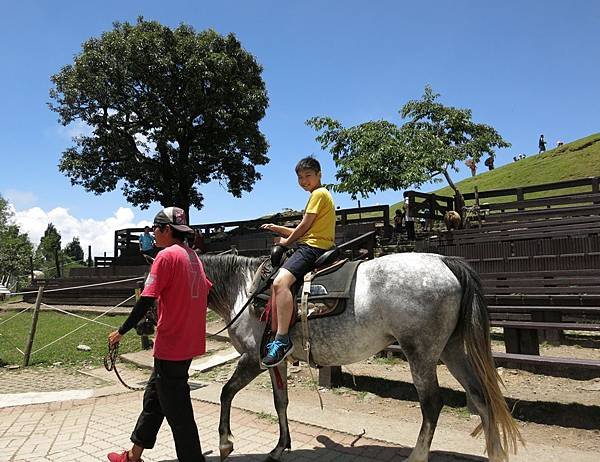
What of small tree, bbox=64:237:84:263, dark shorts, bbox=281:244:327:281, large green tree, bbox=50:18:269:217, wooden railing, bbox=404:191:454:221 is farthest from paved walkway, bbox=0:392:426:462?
small tree, bbox=64:237:84:263

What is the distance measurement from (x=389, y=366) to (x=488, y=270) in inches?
149

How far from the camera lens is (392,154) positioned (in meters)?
17.9

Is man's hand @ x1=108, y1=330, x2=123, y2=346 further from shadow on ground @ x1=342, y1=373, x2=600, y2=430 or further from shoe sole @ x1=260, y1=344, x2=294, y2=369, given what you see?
shadow on ground @ x1=342, y1=373, x2=600, y2=430

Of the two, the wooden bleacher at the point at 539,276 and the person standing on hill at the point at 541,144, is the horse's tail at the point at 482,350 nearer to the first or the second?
the wooden bleacher at the point at 539,276

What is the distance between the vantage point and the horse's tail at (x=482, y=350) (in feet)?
11.2

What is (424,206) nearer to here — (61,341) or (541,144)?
(61,341)

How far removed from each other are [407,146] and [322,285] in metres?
15.8

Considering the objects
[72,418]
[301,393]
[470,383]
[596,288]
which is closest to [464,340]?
[470,383]

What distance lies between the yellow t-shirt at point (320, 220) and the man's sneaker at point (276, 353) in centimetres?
92

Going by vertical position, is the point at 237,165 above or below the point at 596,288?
above

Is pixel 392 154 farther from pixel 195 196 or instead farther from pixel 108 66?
pixel 108 66

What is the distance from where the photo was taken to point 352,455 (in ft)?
13.2

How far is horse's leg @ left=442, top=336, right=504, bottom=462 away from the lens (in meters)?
3.37

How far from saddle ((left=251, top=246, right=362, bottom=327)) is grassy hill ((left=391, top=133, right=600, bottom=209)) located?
88.6 feet
